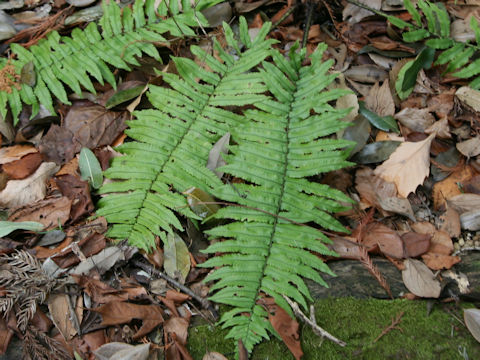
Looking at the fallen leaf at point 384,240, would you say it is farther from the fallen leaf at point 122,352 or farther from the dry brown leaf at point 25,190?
the dry brown leaf at point 25,190

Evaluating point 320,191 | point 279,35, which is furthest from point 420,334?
point 279,35

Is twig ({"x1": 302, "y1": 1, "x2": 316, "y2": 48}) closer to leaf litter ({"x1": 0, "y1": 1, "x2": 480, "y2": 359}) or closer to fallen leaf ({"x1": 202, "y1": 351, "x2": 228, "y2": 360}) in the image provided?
leaf litter ({"x1": 0, "y1": 1, "x2": 480, "y2": 359})

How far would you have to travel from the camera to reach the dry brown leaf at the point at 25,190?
282cm

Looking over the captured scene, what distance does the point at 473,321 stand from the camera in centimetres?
225

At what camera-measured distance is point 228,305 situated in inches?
96.3

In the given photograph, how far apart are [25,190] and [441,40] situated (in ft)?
10.6

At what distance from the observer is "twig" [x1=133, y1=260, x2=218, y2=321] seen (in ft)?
8.01

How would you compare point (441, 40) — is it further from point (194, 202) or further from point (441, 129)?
point (194, 202)

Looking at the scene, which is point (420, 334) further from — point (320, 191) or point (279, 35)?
point (279, 35)

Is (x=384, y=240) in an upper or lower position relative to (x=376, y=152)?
lower

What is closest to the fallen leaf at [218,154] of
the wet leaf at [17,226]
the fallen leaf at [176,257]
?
the fallen leaf at [176,257]

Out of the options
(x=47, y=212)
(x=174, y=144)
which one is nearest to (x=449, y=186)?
(x=174, y=144)

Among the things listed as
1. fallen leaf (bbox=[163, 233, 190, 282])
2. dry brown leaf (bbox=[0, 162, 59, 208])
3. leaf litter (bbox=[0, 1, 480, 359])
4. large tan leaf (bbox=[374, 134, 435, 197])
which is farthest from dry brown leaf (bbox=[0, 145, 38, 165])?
large tan leaf (bbox=[374, 134, 435, 197])

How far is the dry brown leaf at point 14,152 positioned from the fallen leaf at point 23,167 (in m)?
0.07
